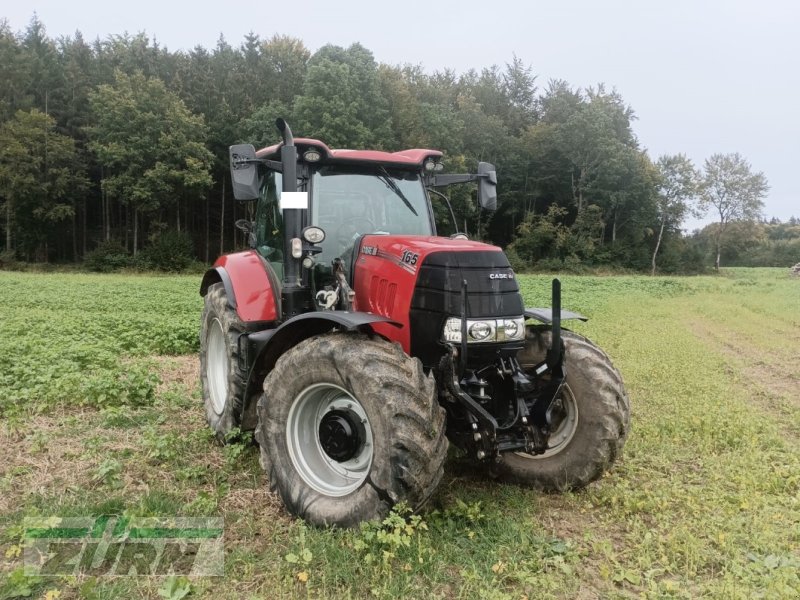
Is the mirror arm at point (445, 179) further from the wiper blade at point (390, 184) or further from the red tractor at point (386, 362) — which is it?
the wiper blade at point (390, 184)

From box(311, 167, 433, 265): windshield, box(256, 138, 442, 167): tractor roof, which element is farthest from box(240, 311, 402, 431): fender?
box(256, 138, 442, 167): tractor roof

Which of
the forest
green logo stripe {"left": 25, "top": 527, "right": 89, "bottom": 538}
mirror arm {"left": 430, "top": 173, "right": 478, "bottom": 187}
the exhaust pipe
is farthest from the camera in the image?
the forest

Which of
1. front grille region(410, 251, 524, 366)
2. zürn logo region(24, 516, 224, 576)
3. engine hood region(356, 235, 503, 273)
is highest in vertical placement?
engine hood region(356, 235, 503, 273)

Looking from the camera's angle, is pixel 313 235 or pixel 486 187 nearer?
pixel 313 235

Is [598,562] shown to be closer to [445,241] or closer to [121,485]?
[445,241]

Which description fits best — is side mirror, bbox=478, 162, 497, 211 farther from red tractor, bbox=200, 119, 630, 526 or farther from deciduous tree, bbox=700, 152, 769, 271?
deciduous tree, bbox=700, 152, 769, 271

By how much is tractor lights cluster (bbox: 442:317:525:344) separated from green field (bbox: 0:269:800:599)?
1.05m

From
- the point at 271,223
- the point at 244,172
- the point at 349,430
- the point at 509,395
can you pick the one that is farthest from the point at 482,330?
the point at 271,223

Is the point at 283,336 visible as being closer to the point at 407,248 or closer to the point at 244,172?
the point at 407,248

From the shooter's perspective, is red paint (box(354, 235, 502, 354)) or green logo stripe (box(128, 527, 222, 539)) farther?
red paint (box(354, 235, 502, 354))

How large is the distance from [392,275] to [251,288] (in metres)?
1.55

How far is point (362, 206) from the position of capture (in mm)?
4668

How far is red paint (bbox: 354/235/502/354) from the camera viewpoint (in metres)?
3.79

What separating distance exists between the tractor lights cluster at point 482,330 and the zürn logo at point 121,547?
5.98 feet
